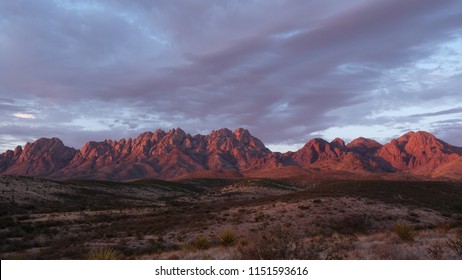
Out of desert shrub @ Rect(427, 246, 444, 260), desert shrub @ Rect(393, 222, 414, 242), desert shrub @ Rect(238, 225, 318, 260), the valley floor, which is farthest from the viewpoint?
desert shrub @ Rect(393, 222, 414, 242)

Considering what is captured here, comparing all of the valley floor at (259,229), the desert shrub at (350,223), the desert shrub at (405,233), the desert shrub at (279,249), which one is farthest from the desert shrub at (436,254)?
the desert shrub at (350,223)

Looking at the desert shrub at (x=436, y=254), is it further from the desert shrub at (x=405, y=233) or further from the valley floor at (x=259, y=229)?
the desert shrub at (x=405, y=233)

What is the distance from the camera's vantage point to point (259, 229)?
3005 cm

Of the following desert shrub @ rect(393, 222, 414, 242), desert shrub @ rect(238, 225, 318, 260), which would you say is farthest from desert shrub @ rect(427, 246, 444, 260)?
desert shrub @ rect(393, 222, 414, 242)

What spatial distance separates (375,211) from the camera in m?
39.9

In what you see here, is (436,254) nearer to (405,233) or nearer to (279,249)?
(405,233)

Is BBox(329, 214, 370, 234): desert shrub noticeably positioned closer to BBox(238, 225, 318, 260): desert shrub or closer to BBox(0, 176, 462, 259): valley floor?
BBox(0, 176, 462, 259): valley floor

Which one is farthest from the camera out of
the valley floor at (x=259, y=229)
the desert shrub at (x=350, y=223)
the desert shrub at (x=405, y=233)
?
the desert shrub at (x=350, y=223)

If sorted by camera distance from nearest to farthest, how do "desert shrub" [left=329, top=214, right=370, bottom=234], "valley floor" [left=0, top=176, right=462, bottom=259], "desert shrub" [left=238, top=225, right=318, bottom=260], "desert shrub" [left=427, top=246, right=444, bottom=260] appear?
"desert shrub" [left=238, top=225, right=318, bottom=260], "desert shrub" [left=427, top=246, right=444, bottom=260], "valley floor" [left=0, top=176, right=462, bottom=259], "desert shrub" [left=329, top=214, right=370, bottom=234]

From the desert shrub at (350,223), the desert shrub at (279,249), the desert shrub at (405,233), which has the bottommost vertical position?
the desert shrub at (350,223)

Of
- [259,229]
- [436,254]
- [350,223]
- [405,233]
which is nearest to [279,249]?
[436,254]

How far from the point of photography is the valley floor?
13.8 metres

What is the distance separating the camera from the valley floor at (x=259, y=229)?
13.8 meters
